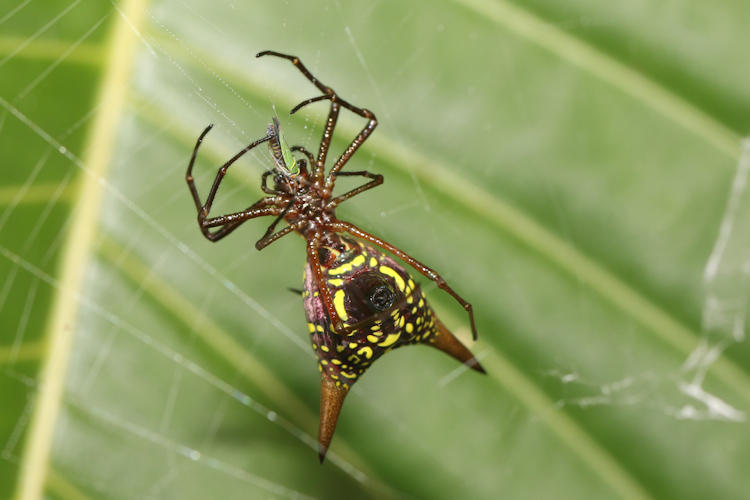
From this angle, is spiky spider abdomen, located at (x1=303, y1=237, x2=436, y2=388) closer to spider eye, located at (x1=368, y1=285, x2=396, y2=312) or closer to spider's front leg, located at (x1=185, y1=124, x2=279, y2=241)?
spider eye, located at (x1=368, y1=285, x2=396, y2=312)

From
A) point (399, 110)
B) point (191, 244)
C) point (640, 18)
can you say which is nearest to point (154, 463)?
point (191, 244)

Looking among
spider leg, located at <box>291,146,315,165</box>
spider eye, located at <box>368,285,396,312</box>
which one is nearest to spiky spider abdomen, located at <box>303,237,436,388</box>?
spider eye, located at <box>368,285,396,312</box>

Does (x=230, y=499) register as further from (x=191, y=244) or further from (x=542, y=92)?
(x=542, y=92)

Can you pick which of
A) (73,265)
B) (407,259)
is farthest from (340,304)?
(73,265)

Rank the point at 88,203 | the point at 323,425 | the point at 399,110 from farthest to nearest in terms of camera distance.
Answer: the point at 399,110, the point at 88,203, the point at 323,425

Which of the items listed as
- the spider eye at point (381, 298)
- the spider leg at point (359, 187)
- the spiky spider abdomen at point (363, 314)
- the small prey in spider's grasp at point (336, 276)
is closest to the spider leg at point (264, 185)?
the small prey in spider's grasp at point (336, 276)

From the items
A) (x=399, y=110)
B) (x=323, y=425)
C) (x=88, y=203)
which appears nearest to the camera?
(x=323, y=425)

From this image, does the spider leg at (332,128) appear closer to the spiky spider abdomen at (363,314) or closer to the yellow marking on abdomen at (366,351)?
the spiky spider abdomen at (363,314)
